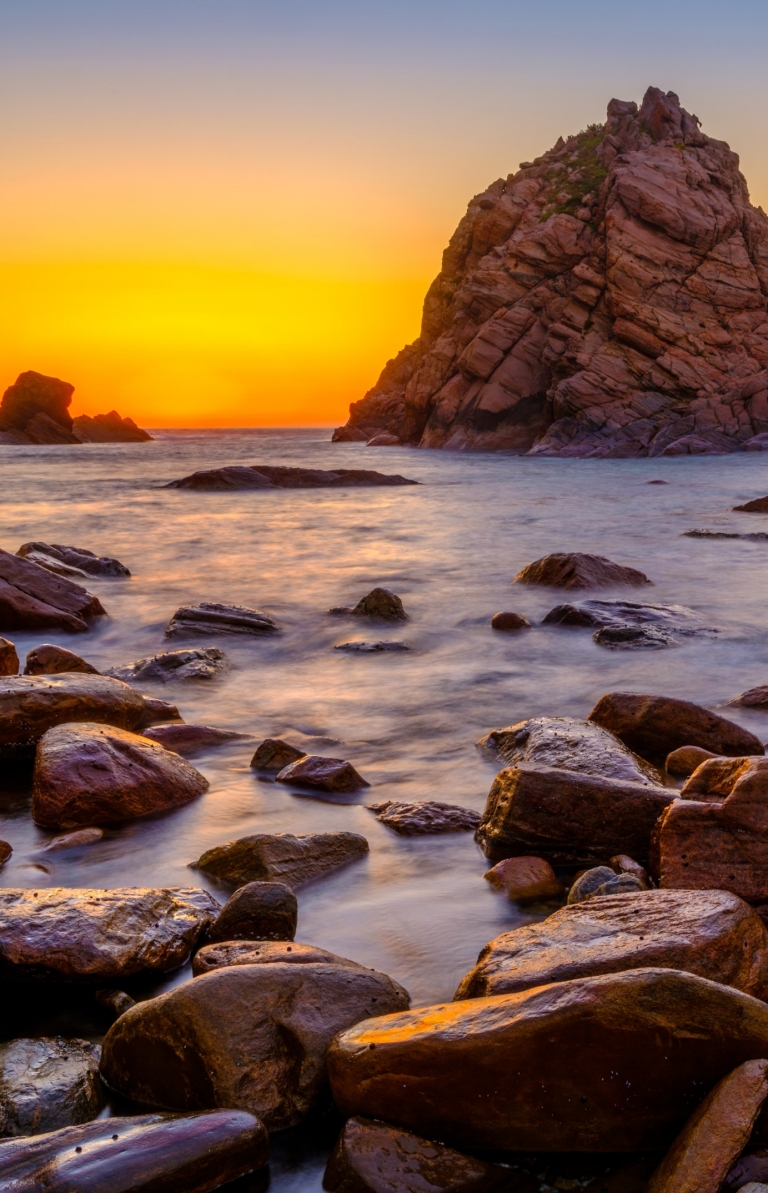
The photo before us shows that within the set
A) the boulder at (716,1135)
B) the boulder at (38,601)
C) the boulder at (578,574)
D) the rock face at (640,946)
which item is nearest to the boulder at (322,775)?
the rock face at (640,946)

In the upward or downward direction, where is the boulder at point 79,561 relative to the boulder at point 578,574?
downward

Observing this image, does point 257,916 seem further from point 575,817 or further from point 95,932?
point 575,817

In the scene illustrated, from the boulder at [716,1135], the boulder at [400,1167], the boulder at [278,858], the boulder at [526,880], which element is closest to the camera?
the boulder at [716,1135]

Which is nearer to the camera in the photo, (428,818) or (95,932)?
(95,932)

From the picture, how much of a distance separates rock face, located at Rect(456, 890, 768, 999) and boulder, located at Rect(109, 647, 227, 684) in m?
4.80

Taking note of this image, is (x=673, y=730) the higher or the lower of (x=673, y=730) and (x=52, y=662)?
the higher

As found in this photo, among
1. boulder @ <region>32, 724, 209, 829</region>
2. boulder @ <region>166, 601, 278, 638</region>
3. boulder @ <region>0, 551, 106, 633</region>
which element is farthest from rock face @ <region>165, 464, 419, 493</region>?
boulder @ <region>32, 724, 209, 829</region>

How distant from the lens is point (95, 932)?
116 inches

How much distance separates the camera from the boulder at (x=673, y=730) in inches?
202

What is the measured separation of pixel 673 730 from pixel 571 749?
839mm

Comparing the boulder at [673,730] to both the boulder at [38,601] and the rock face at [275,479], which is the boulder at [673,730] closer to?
the boulder at [38,601]

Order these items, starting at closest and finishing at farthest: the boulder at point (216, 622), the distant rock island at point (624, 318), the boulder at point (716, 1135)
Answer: the boulder at point (716, 1135), the boulder at point (216, 622), the distant rock island at point (624, 318)

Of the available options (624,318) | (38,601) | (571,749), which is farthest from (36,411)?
(571,749)

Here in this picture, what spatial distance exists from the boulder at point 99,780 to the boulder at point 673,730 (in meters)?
2.37
